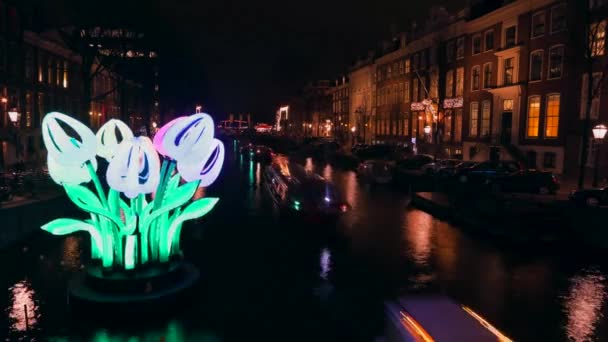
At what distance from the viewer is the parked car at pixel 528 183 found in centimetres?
2744

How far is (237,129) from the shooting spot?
168 m

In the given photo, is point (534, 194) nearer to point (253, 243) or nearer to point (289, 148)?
point (253, 243)

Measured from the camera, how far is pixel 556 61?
35.5 metres

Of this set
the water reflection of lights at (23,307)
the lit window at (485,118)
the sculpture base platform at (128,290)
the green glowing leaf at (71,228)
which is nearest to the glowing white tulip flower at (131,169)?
the green glowing leaf at (71,228)

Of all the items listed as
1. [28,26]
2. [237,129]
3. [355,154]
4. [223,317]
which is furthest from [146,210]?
[237,129]

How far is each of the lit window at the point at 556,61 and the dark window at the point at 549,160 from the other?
559 cm

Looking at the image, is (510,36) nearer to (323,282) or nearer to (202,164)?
(323,282)

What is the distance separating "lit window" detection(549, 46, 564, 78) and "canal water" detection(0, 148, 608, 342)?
864 inches

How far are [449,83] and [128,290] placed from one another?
4557 centimetres

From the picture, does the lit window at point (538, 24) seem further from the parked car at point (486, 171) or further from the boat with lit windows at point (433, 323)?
the boat with lit windows at point (433, 323)

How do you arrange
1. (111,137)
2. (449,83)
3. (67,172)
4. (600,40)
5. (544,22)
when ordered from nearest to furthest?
(67,172) < (111,137) < (600,40) < (544,22) < (449,83)

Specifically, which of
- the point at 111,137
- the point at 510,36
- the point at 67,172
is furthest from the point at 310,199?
the point at 510,36

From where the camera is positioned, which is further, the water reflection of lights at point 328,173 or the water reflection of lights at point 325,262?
the water reflection of lights at point 328,173

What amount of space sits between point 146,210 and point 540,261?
36.2 feet
